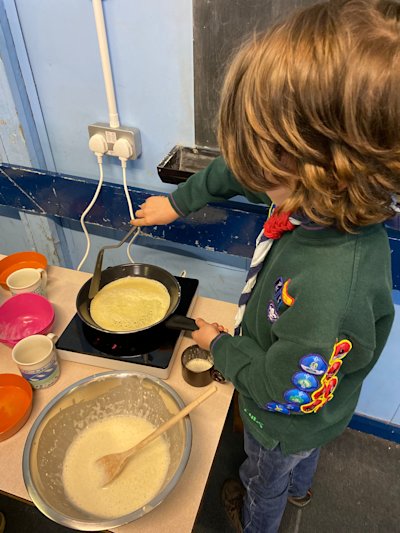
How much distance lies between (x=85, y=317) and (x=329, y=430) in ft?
1.99

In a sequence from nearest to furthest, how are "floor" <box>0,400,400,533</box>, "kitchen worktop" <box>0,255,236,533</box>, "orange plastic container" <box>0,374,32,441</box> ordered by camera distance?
"kitchen worktop" <box>0,255,236,533</box> → "orange plastic container" <box>0,374,32,441</box> → "floor" <box>0,400,400,533</box>

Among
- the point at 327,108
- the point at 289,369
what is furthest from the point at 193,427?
the point at 327,108

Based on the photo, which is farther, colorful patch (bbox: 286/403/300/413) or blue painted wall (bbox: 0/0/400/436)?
blue painted wall (bbox: 0/0/400/436)

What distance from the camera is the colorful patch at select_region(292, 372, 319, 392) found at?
666mm

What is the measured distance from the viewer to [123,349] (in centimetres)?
98

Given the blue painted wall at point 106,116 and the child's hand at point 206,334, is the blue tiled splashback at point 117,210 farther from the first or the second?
the child's hand at point 206,334

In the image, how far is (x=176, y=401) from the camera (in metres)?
0.87

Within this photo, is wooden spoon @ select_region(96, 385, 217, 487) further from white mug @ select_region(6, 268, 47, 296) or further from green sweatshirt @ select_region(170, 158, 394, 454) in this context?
white mug @ select_region(6, 268, 47, 296)

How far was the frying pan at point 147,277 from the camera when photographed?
3.16 ft

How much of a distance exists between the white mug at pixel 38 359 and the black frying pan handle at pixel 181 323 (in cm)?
27

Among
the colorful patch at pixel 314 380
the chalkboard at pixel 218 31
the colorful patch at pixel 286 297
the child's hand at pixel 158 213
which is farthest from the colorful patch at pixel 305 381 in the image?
the chalkboard at pixel 218 31

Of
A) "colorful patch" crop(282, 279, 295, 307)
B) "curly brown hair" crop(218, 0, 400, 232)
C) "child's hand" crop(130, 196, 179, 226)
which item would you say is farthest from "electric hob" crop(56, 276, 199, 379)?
"curly brown hair" crop(218, 0, 400, 232)

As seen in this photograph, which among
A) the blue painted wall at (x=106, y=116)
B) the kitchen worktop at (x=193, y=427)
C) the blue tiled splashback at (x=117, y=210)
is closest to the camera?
the kitchen worktop at (x=193, y=427)

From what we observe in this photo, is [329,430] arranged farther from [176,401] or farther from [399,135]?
[399,135]
